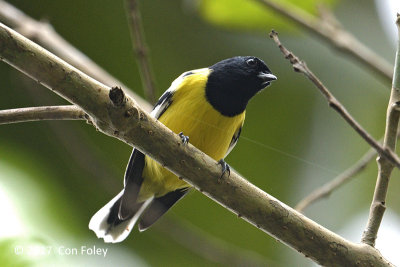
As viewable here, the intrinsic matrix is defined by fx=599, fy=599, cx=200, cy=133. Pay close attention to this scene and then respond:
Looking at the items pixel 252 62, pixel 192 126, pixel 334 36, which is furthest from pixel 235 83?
pixel 334 36

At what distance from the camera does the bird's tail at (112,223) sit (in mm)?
3654

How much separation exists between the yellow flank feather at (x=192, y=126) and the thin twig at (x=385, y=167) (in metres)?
1.18

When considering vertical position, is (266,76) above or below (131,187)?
above

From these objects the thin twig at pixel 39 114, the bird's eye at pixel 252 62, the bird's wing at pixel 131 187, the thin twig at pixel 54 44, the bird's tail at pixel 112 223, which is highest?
the thin twig at pixel 54 44

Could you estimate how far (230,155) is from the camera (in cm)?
485

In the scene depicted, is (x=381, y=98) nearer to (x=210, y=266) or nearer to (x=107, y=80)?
(x=210, y=266)

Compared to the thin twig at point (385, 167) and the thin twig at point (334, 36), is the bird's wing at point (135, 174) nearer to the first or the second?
the thin twig at point (334, 36)

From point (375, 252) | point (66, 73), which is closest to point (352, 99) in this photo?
point (375, 252)

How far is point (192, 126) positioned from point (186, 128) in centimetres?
4

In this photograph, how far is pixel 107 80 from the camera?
386 cm

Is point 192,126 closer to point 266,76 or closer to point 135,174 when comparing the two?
point 135,174

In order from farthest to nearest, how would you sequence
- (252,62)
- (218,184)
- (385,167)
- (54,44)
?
(54,44), (252,62), (218,184), (385,167)

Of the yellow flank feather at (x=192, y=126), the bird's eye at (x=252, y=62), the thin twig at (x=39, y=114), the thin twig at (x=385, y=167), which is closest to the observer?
the thin twig at (x=385, y=167)

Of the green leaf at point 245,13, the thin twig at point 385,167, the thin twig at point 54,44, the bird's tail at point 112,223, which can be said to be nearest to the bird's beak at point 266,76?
the green leaf at point 245,13
